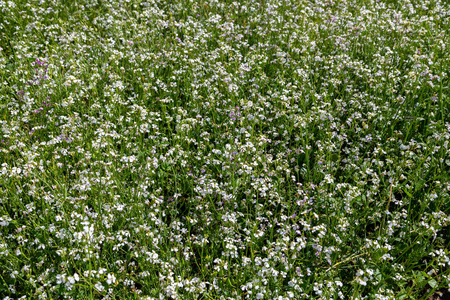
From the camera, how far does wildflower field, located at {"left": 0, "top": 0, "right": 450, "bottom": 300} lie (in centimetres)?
365

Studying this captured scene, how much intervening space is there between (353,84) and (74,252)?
4.45 m

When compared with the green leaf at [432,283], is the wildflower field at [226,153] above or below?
above

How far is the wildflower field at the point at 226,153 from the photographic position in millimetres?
3646

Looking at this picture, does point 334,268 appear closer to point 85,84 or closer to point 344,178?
point 344,178

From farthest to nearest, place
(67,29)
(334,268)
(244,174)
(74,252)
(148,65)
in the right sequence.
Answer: (67,29) < (148,65) < (244,174) < (334,268) < (74,252)

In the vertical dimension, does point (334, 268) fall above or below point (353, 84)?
below

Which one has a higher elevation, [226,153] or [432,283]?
[226,153]

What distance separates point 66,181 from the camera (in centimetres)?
439

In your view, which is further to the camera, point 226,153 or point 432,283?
point 226,153

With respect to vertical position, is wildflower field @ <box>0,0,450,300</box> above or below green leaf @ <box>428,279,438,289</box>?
above

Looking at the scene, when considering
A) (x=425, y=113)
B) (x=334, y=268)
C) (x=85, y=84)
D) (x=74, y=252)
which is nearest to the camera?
(x=74, y=252)

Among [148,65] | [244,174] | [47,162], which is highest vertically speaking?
[148,65]

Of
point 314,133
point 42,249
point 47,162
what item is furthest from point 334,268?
point 47,162

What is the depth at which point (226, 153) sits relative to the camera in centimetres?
436
